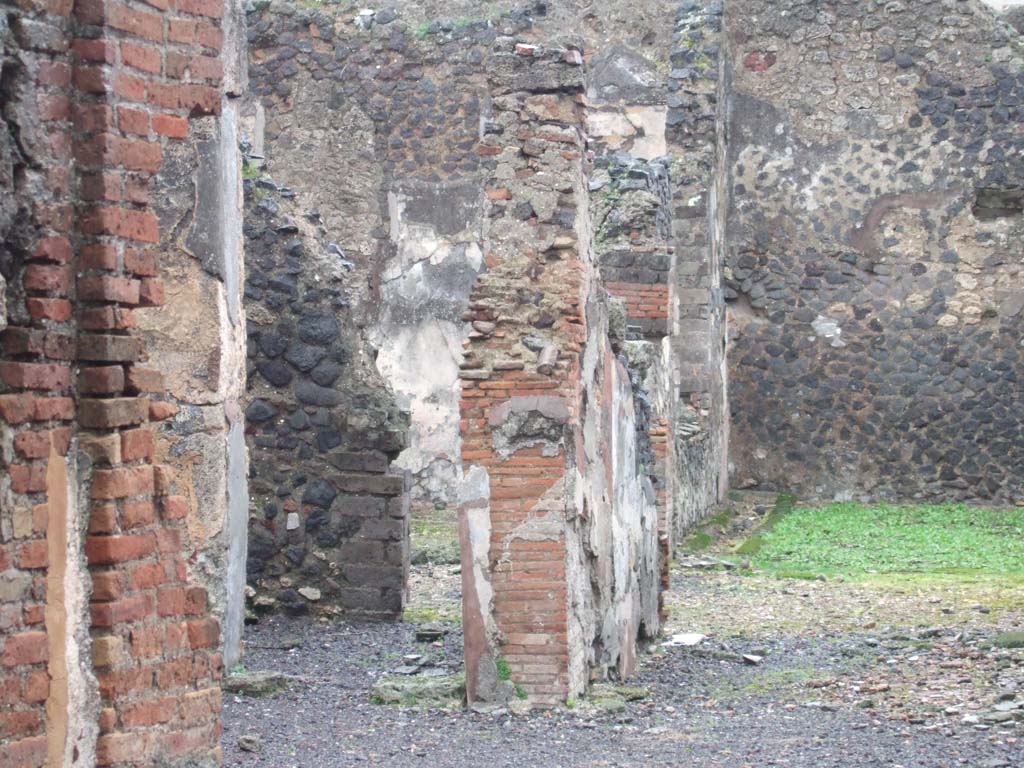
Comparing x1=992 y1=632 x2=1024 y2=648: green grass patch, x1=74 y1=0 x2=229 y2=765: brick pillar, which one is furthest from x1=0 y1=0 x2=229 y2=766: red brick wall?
x1=992 y1=632 x2=1024 y2=648: green grass patch

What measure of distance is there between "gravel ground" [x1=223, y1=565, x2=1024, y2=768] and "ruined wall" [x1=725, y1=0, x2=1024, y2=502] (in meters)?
6.38

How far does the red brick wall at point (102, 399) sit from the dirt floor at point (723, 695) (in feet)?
8.39

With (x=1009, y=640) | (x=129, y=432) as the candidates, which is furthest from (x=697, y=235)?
(x=129, y=432)

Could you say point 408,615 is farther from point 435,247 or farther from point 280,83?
point 280,83

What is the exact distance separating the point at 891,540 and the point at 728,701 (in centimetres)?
657

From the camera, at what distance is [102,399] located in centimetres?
336

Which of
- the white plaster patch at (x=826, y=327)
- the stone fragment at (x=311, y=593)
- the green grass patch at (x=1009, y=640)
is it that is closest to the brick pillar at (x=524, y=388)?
the green grass patch at (x=1009, y=640)

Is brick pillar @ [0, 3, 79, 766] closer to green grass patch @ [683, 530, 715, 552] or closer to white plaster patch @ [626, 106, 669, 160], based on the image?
green grass patch @ [683, 530, 715, 552]

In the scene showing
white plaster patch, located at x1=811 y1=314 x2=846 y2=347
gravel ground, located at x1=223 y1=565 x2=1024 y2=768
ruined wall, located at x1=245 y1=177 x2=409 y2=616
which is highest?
white plaster patch, located at x1=811 y1=314 x2=846 y2=347

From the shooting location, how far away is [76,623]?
10.7 ft

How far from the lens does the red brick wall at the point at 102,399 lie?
10.4 feet

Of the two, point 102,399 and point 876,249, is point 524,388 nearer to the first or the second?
point 102,399

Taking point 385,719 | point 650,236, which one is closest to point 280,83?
point 650,236

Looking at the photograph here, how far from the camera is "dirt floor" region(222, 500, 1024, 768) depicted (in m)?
6.05
